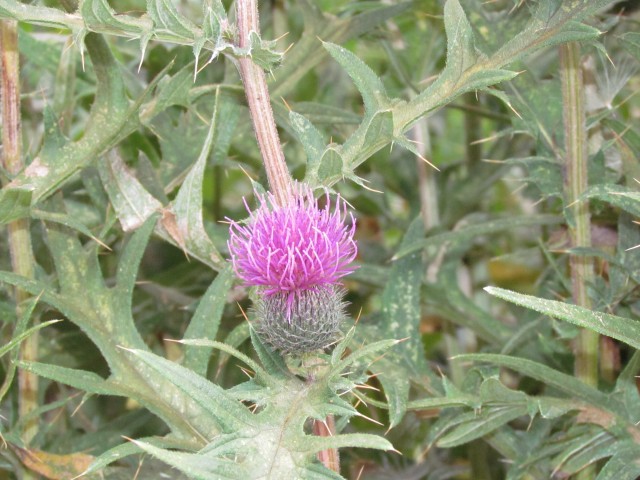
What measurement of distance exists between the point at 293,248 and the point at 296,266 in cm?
5

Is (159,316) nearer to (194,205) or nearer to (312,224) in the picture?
(194,205)

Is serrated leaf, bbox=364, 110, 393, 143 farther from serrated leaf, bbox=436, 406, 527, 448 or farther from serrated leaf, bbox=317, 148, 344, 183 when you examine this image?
serrated leaf, bbox=436, 406, 527, 448

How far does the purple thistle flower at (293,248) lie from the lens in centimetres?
149

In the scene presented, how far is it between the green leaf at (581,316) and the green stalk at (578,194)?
1.98 ft

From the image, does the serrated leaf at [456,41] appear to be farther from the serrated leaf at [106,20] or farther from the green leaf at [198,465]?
the green leaf at [198,465]

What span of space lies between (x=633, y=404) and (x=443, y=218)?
1470mm

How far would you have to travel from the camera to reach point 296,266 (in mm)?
1508

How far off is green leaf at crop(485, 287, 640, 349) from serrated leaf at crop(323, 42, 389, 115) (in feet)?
1.61

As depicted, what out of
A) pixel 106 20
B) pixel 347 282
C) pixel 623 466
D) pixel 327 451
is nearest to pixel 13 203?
pixel 106 20

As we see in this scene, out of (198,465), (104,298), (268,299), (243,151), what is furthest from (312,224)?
(243,151)

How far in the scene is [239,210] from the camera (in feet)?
11.5

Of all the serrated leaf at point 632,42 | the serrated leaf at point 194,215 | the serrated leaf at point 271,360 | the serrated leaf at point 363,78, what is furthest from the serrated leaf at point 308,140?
the serrated leaf at point 632,42

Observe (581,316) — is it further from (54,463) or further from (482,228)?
(54,463)

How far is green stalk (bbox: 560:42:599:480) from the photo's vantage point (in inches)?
79.8
